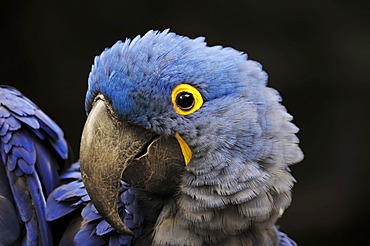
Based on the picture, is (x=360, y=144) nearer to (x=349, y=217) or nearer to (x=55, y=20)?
(x=349, y=217)

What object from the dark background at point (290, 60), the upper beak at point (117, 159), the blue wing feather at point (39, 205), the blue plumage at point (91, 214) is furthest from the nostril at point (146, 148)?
the dark background at point (290, 60)

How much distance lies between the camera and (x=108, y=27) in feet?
10.5

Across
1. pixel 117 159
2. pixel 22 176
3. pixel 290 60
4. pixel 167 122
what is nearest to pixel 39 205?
pixel 22 176

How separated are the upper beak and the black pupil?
83 mm

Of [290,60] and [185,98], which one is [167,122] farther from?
[290,60]

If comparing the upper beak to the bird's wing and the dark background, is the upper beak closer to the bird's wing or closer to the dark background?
the bird's wing

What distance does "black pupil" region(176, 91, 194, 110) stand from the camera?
4.44 feet

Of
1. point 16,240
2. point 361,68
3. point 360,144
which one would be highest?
point 361,68

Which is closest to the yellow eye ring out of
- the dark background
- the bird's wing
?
the bird's wing

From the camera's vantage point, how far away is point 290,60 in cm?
313

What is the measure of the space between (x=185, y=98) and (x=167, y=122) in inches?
2.7

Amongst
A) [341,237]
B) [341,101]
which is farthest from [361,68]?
[341,237]

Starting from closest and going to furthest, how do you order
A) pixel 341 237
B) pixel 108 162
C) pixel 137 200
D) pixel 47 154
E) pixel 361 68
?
pixel 108 162 → pixel 137 200 → pixel 47 154 → pixel 361 68 → pixel 341 237

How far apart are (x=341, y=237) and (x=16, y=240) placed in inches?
85.0
